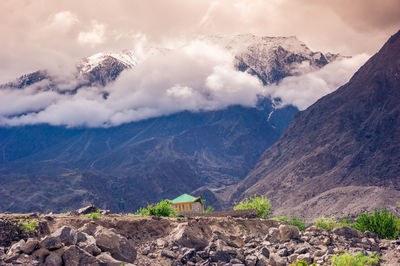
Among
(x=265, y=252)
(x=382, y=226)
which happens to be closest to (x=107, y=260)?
(x=265, y=252)

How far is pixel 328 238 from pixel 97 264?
20.9 metres

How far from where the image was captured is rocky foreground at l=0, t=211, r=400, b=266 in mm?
23480

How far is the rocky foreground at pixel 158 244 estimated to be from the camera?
924 inches

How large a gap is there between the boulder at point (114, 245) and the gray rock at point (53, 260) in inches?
157

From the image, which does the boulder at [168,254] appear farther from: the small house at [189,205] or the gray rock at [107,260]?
the small house at [189,205]

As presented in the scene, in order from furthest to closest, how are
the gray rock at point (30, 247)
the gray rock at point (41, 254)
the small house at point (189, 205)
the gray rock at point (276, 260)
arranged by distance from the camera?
the small house at point (189, 205)
the gray rock at point (276, 260)
the gray rock at point (30, 247)
the gray rock at point (41, 254)

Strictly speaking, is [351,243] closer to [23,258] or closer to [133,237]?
[133,237]

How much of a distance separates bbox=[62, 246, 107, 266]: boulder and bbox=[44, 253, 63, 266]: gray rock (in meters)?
0.30

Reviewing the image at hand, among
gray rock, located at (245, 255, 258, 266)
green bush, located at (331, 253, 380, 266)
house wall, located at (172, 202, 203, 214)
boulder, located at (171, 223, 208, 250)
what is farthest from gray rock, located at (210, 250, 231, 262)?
house wall, located at (172, 202, 203, 214)

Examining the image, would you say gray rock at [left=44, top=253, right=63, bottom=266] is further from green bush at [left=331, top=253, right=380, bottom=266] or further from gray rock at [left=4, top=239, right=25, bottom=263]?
green bush at [left=331, top=253, right=380, bottom=266]

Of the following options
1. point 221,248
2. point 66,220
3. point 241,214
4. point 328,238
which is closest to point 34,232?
point 66,220

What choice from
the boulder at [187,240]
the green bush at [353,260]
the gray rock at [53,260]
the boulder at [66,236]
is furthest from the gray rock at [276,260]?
the gray rock at [53,260]

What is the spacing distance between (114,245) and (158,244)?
8.42 m

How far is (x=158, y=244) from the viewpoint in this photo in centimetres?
3538
